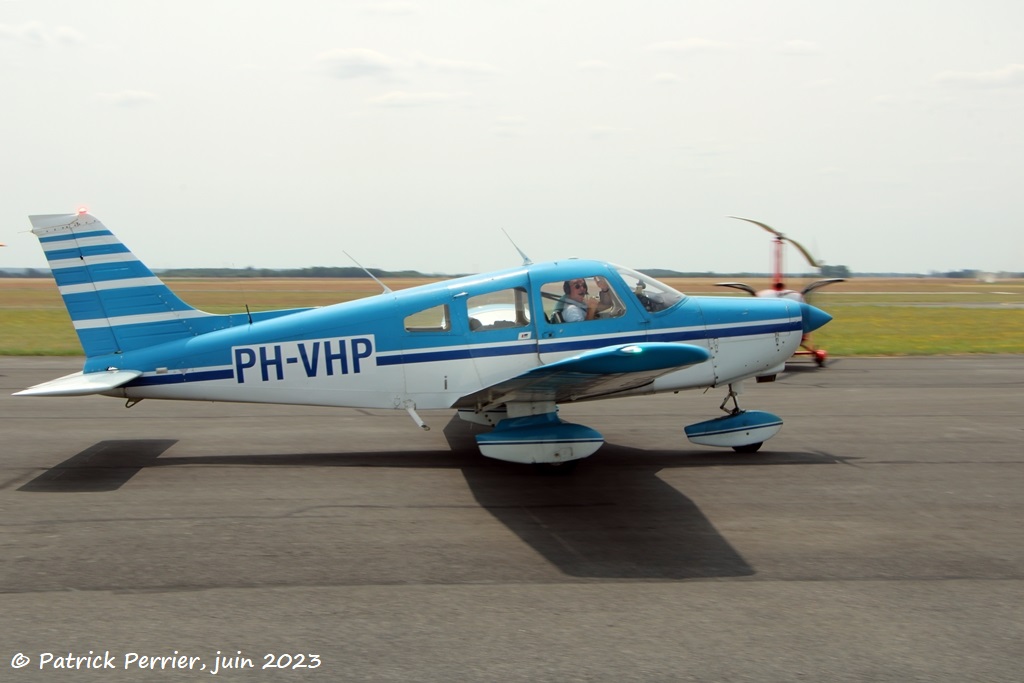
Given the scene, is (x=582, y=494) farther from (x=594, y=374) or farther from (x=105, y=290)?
(x=105, y=290)

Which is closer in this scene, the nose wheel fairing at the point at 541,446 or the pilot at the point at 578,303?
the nose wheel fairing at the point at 541,446

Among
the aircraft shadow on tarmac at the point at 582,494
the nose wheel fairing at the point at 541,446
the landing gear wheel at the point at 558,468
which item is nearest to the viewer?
the aircraft shadow on tarmac at the point at 582,494

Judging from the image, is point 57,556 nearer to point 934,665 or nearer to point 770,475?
point 934,665

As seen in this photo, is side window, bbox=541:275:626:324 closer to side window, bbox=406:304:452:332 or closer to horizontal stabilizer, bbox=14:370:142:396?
side window, bbox=406:304:452:332

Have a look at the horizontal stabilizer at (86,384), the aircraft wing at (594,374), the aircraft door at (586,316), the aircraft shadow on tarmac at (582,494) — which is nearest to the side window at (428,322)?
the aircraft wing at (594,374)

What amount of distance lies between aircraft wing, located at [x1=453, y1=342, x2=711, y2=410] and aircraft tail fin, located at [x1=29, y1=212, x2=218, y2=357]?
3.08 metres

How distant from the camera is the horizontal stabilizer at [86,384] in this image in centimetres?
802

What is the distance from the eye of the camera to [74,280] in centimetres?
868

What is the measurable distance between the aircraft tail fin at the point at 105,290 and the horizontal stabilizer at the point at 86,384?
317 mm

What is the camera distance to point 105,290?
875 centimetres

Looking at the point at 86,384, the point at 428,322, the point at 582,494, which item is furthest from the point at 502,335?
the point at 86,384

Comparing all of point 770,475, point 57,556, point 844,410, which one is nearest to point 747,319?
point 770,475

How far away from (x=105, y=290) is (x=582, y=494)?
501 centimetres

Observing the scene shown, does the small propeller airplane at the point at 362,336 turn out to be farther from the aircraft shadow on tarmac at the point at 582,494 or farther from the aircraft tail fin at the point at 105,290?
the aircraft shadow on tarmac at the point at 582,494
